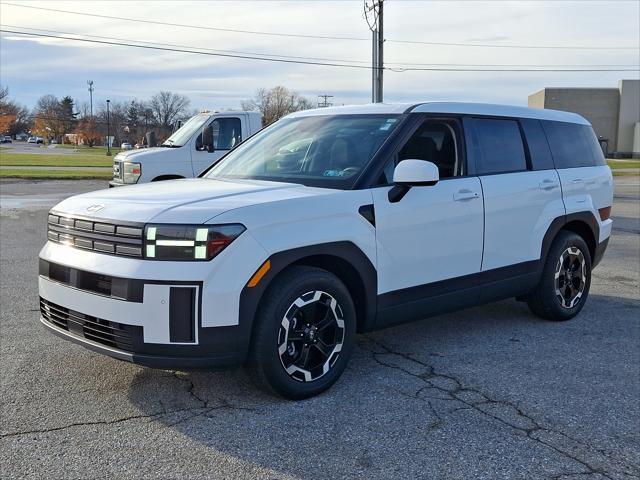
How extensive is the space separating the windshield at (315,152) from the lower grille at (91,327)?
165cm

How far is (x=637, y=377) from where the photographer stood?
187 inches

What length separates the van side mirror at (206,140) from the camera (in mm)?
12586

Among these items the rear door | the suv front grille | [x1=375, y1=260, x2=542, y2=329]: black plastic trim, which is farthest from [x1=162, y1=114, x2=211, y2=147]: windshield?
the suv front grille

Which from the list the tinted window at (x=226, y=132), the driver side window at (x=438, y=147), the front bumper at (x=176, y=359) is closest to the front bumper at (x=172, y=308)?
the front bumper at (x=176, y=359)

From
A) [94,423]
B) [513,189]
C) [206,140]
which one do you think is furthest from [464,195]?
[206,140]

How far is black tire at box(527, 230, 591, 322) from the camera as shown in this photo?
236 inches

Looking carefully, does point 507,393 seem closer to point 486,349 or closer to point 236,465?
point 486,349

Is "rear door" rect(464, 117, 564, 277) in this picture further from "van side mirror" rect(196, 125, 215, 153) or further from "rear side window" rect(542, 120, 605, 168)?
"van side mirror" rect(196, 125, 215, 153)

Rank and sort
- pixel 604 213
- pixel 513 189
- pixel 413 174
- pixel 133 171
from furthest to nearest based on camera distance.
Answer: pixel 133 171
pixel 604 213
pixel 513 189
pixel 413 174

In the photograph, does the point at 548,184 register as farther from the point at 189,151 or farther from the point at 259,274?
the point at 189,151

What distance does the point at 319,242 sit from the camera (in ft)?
13.4

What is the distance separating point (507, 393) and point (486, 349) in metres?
1.00

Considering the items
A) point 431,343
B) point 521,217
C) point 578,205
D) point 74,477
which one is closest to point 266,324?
point 74,477

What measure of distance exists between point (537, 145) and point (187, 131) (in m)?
8.55
